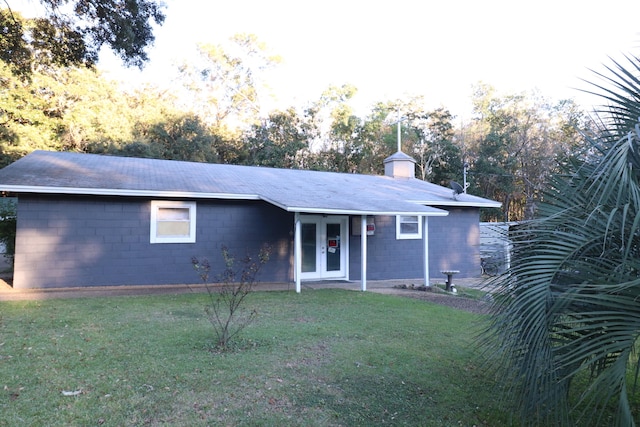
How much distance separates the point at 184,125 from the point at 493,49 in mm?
17819

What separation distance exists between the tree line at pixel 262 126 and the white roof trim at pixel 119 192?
1204cm

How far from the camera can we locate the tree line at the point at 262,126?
2127cm

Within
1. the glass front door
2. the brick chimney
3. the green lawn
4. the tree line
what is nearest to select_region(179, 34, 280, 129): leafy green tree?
the tree line

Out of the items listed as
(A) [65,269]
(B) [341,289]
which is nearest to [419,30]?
(B) [341,289]

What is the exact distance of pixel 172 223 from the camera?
417 inches

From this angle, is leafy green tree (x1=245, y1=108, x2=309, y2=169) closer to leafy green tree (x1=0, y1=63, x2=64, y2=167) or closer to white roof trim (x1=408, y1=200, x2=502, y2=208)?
leafy green tree (x1=0, y1=63, x2=64, y2=167)

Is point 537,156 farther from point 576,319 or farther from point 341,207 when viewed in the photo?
point 576,319

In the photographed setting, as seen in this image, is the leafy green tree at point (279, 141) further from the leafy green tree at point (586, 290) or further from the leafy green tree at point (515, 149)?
the leafy green tree at point (586, 290)

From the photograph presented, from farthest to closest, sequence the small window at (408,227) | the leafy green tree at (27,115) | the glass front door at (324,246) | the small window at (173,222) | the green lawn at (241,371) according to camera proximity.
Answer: the leafy green tree at (27,115), the small window at (408,227), the glass front door at (324,246), the small window at (173,222), the green lawn at (241,371)

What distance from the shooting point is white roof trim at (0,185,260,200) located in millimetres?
8718

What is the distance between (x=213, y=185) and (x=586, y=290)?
32.7ft

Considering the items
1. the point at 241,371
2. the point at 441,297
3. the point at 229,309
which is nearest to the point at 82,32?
the point at 229,309

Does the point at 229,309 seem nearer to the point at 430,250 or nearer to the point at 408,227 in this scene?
the point at 408,227

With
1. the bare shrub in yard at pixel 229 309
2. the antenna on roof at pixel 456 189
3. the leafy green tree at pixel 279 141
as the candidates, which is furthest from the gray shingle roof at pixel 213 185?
the leafy green tree at pixel 279 141
